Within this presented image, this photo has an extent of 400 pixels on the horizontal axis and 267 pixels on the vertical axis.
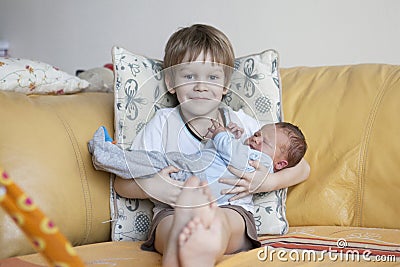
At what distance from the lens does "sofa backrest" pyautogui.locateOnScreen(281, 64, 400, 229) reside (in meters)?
1.59

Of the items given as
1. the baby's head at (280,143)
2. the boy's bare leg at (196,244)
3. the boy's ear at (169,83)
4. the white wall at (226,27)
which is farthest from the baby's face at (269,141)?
the white wall at (226,27)

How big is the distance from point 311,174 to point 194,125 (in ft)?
1.23

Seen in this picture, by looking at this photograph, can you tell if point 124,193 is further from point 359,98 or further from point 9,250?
point 359,98

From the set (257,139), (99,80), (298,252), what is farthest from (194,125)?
(99,80)

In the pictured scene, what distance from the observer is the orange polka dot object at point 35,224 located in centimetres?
72

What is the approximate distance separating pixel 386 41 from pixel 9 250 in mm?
1424

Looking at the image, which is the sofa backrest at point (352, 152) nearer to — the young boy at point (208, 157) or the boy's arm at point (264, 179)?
the boy's arm at point (264, 179)

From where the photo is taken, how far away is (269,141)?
1.49 m

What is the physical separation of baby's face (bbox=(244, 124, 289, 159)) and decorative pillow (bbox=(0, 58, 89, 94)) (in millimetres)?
615

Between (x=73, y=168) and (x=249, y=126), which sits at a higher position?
(x=249, y=126)

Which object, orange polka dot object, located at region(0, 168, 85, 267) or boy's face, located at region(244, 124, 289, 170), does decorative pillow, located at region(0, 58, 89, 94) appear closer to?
boy's face, located at region(244, 124, 289, 170)

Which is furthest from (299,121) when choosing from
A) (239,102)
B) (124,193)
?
(124,193)

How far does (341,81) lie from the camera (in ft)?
5.72

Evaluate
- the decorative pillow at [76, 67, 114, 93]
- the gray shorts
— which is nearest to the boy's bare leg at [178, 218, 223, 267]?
the gray shorts
